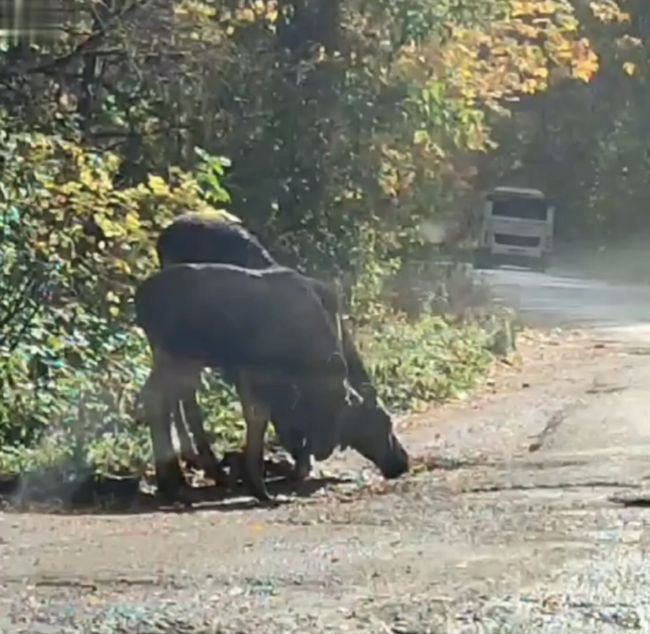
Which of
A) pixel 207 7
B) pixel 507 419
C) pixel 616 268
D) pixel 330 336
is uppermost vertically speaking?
pixel 207 7

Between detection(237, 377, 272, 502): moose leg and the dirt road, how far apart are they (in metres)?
0.26

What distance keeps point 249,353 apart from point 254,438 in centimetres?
71

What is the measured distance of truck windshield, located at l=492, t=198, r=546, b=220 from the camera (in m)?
52.1

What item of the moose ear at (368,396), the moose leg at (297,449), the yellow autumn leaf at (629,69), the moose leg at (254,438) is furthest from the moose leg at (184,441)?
the yellow autumn leaf at (629,69)

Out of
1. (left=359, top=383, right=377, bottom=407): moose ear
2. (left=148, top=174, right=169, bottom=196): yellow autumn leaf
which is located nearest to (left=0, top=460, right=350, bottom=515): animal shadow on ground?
(left=359, top=383, right=377, bottom=407): moose ear

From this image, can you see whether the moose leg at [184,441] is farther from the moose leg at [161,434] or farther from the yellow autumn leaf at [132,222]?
the yellow autumn leaf at [132,222]

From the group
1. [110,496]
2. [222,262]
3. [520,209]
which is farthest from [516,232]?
[110,496]

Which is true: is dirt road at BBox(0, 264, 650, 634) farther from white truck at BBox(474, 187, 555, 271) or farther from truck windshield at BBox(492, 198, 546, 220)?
truck windshield at BBox(492, 198, 546, 220)

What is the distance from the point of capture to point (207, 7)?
20.0 m

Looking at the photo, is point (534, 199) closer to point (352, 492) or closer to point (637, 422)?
point (637, 422)

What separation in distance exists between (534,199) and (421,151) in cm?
2958

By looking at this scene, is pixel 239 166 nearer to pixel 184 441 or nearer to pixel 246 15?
pixel 246 15

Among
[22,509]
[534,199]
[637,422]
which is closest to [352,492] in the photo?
[22,509]

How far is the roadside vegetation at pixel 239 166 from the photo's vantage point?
14438 millimetres
